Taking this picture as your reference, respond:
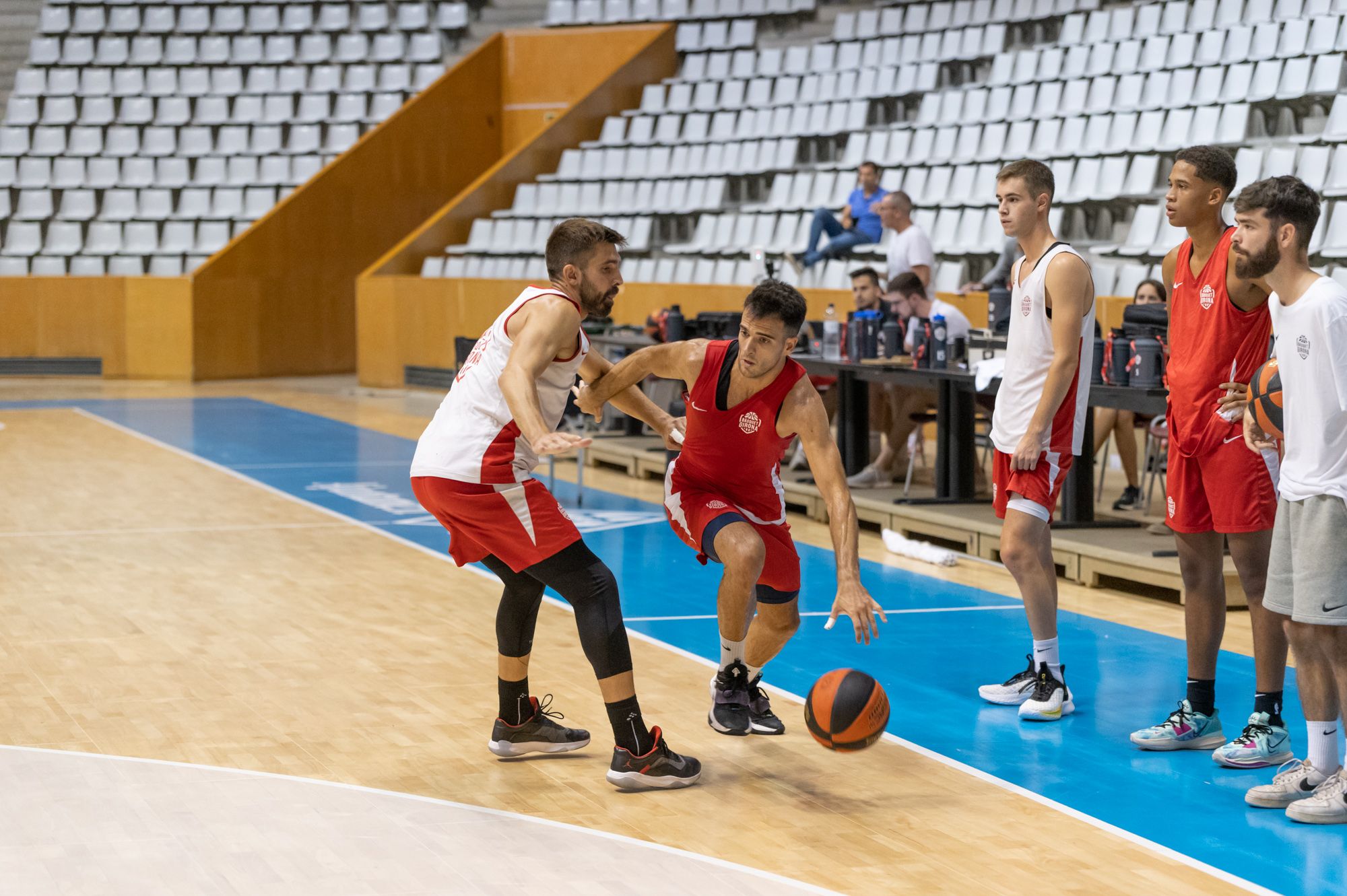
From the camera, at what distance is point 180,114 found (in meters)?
21.3

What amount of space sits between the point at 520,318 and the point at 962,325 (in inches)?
211

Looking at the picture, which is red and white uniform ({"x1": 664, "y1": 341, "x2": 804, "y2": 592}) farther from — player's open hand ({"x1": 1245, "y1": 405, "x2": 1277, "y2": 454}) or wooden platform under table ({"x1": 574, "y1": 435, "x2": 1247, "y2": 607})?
wooden platform under table ({"x1": 574, "y1": 435, "x2": 1247, "y2": 607})

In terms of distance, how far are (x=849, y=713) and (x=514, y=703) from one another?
0.99 meters

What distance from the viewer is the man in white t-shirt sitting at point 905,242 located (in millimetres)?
10188

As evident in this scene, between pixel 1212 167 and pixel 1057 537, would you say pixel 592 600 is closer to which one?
pixel 1212 167

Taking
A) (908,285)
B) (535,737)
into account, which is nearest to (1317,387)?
(535,737)

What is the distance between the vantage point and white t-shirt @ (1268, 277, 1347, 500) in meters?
3.96

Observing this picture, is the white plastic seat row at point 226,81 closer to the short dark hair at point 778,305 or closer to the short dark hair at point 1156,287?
the short dark hair at point 1156,287

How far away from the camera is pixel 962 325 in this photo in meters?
9.35

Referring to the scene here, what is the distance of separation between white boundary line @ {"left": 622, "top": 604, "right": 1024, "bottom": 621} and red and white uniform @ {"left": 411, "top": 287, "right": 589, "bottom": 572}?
2.24 meters

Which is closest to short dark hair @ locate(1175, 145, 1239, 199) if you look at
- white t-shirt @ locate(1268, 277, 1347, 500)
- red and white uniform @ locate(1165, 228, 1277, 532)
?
red and white uniform @ locate(1165, 228, 1277, 532)

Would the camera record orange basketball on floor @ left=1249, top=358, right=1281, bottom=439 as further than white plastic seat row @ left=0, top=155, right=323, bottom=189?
No

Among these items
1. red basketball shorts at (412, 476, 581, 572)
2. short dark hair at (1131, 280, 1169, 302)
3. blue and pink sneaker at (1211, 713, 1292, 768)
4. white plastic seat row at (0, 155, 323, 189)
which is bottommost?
blue and pink sneaker at (1211, 713, 1292, 768)

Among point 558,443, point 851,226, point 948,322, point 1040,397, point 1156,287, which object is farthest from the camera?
point 851,226
